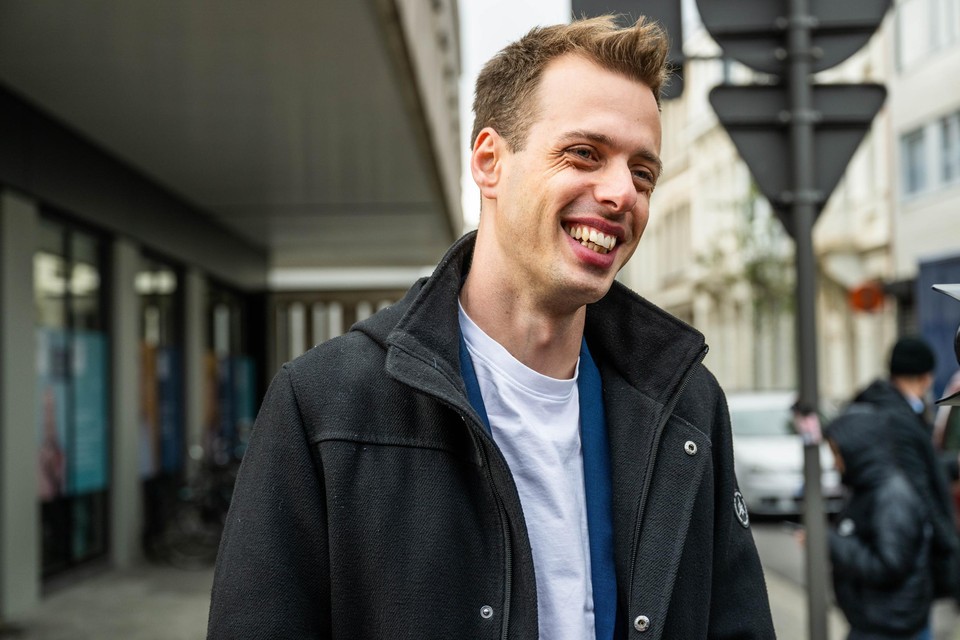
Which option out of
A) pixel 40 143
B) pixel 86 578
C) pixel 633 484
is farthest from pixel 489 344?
pixel 86 578

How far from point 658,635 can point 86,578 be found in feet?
34.1

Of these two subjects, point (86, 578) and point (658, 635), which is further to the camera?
point (86, 578)

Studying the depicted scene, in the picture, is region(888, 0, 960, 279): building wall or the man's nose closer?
the man's nose

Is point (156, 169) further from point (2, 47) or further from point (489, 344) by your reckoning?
point (489, 344)

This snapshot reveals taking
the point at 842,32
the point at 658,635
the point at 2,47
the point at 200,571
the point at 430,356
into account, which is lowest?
the point at 200,571

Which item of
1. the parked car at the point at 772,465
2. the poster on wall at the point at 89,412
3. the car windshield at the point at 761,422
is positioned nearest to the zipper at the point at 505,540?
the poster on wall at the point at 89,412

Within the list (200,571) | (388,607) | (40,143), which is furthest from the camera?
(200,571)

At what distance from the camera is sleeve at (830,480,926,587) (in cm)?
487

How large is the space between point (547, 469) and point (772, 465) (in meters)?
13.6

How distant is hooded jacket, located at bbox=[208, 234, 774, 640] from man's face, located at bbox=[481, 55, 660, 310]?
0.71 ft

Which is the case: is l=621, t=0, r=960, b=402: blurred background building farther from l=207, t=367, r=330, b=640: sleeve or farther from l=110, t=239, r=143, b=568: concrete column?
l=207, t=367, r=330, b=640: sleeve

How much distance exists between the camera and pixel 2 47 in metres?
8.16

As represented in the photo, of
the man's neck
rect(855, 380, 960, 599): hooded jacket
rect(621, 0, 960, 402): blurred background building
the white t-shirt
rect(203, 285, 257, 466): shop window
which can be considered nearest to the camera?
the white t-shirt

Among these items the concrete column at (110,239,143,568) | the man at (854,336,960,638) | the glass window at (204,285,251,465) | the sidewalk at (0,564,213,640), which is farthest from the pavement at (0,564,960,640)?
the glass window at (204,285,251,465)
